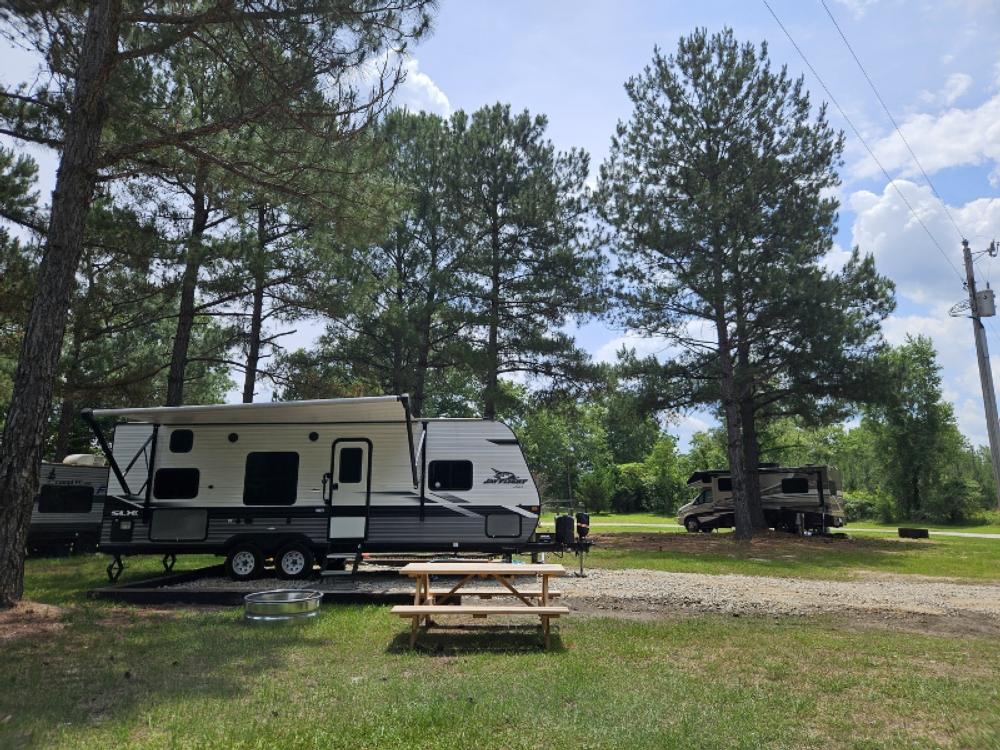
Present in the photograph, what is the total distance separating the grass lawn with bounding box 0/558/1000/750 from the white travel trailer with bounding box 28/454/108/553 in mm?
9020

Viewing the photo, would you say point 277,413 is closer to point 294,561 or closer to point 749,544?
point 294,561

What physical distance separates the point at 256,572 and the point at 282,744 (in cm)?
748

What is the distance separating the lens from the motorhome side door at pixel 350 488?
10734 mm

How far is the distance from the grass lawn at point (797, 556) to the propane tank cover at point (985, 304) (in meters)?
4.83

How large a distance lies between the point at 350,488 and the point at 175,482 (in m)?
2.77

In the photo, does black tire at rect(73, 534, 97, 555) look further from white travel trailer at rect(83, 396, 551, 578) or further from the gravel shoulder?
the gravel shoulder

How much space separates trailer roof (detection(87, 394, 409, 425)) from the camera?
10.1 m

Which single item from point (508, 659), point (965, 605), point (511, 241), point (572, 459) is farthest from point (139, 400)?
point (572, 459)

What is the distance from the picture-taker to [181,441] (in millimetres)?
10969

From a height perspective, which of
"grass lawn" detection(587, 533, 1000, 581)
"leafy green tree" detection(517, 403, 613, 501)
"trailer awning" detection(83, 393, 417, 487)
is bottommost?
"grass lawn" detection(587, 533, 1000, 581)

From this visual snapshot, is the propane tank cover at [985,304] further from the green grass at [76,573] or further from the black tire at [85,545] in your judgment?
the black tire at [85,545]

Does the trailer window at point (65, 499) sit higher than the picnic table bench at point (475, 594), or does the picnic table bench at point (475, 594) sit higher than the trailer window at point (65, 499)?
the trailer window at point (65, 499)

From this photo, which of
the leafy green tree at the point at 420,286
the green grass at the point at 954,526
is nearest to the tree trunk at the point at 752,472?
the leafy green tree at the point at 420,286

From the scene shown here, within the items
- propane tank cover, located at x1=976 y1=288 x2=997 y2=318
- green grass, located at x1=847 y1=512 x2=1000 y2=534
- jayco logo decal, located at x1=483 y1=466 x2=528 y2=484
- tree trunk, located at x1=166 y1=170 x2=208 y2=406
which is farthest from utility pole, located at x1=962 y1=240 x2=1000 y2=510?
green grass, located at x1=847 y1=512 x2=1000 y2=534
